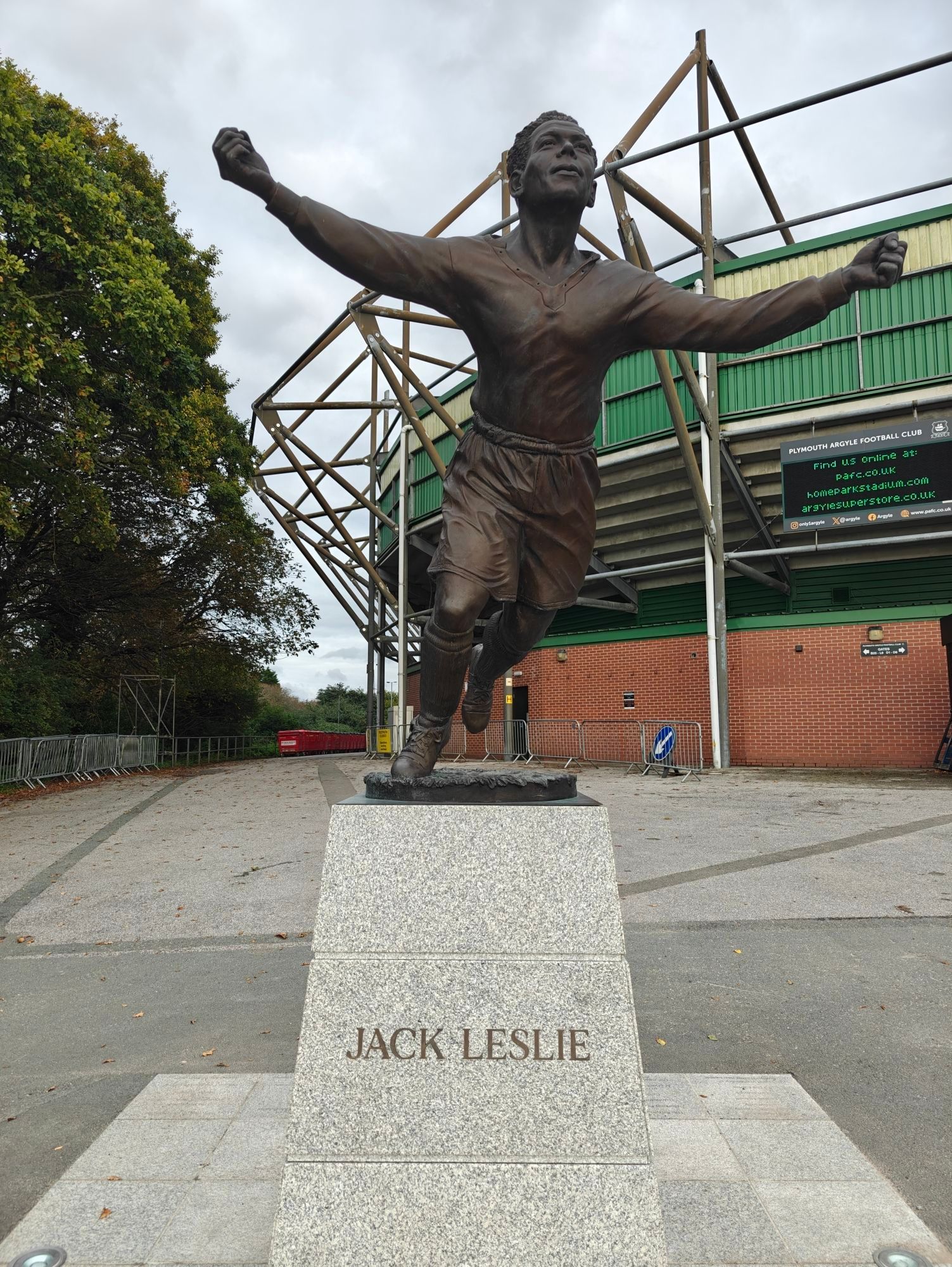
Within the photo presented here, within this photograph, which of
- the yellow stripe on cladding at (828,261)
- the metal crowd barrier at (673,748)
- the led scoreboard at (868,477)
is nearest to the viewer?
the led scoreboard at (868,477)

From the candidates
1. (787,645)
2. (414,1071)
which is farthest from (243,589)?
(414,1071)

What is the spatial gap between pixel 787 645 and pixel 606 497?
15.3 ft

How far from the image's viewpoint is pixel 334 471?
23500mm

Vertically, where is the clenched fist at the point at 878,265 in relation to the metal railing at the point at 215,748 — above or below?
above

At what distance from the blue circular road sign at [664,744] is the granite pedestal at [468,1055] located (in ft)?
44.7

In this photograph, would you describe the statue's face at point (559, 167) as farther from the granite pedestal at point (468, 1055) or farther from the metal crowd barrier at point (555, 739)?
the metal crowd barrier at point (555, 739)

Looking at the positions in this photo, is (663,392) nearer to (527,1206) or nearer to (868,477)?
(868,477)

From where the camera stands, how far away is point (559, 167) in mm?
2943

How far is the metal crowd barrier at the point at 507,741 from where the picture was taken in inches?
795

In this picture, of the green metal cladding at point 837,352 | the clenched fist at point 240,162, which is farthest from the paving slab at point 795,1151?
the green metal cladding at point 837,352

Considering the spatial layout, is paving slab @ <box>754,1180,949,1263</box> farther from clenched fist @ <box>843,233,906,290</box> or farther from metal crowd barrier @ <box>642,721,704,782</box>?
metal crowd barrier @ <box>642,721,704,782</box>

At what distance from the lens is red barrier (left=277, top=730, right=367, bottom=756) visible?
35688 mm

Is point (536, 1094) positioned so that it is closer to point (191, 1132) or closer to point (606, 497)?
point (191, 1132)

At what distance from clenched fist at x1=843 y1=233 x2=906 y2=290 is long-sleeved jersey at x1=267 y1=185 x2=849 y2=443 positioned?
0.09 meters
